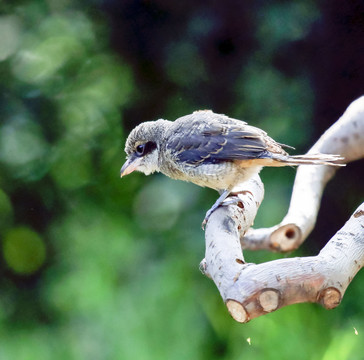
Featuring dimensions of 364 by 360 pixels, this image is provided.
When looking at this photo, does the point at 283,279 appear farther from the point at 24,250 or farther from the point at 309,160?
the point at 24,250

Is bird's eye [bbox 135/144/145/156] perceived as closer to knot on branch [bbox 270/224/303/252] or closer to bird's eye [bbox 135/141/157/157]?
bird's eye [bbox 135/141/157/157]

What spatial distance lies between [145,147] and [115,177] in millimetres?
1218

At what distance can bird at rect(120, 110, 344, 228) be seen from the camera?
2.53m

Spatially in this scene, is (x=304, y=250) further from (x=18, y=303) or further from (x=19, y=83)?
(x=19, y=83)

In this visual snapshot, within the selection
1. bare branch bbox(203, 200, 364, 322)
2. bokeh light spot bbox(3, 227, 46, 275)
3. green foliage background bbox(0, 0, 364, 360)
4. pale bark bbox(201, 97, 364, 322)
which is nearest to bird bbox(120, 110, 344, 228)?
pale bark bbox(201, 97, 364, 322)

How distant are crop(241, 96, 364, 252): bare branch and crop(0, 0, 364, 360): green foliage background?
0.76m

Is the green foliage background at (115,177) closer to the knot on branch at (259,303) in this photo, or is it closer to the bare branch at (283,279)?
the bare branch at (283,279)

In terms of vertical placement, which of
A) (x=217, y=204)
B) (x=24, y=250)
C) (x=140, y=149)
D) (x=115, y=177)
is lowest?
(x=24, y=250)

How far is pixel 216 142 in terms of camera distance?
262 centimetres

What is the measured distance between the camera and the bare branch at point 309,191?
2.70 metres

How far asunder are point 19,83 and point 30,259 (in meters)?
1.09

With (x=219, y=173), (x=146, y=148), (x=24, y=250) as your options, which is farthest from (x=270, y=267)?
(x=24, y=250)

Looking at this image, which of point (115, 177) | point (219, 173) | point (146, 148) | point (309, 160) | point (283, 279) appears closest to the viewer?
point (283, 279)

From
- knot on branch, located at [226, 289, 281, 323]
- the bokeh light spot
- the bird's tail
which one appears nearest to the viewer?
knot on branch, located at [226, 289, 281, 323]
